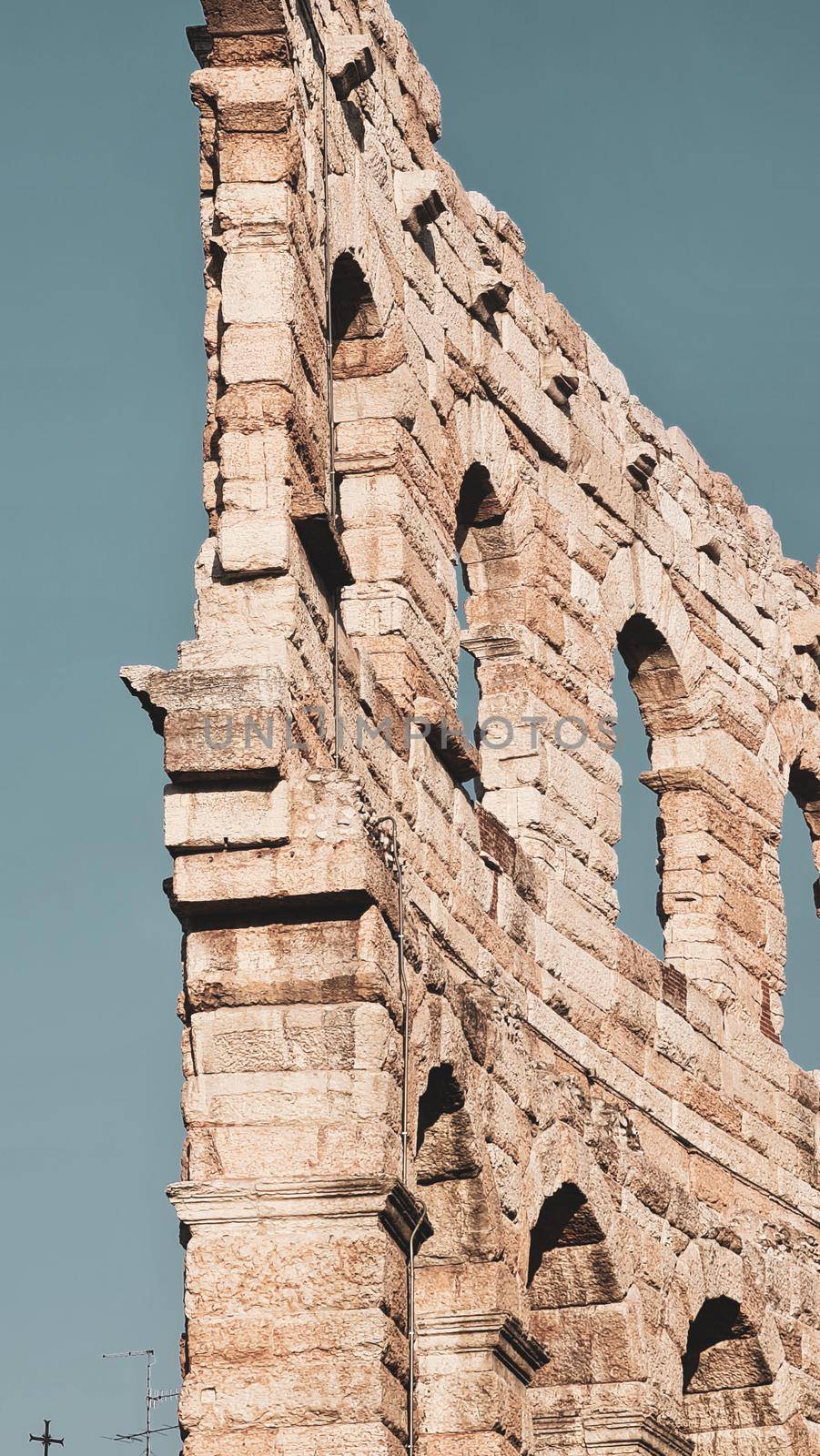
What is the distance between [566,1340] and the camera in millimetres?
13195

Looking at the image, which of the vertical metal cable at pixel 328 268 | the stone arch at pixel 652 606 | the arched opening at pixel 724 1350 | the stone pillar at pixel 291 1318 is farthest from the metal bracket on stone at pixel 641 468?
the stone pillar at pixel 291 1318

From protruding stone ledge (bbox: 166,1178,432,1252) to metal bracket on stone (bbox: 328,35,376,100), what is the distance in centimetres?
494

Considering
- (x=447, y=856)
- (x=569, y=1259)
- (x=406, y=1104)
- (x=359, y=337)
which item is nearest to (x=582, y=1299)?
(x=569, y=1259)

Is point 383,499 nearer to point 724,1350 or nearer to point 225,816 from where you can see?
point 225,816

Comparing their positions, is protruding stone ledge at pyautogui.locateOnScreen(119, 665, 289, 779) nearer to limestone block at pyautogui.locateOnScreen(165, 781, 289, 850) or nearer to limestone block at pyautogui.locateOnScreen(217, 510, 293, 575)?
limestone block at pyautogui.locateOnScreen(165, 781, 289, 850)

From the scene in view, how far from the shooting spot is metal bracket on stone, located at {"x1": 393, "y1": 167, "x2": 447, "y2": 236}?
43.2ft

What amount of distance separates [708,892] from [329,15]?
5623 millimetres

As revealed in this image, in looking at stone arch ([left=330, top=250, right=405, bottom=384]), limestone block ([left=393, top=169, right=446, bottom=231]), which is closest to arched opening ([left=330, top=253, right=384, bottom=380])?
stone arch ([left=330, top=250, right=405, bottom=384])

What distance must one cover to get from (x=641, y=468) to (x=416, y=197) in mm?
3139

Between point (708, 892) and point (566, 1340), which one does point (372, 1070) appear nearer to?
point (566, 1340)

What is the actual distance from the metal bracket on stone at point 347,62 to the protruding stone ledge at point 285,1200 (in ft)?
16.2

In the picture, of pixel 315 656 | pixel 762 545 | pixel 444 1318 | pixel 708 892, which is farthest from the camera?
pixel 762 545

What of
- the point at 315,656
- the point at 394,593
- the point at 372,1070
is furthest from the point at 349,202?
the point at 372,1070

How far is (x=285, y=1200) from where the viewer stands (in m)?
9.64
